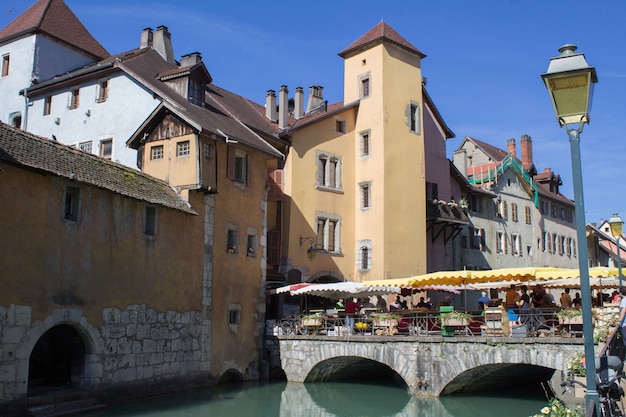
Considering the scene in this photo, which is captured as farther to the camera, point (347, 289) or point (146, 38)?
point (146, 38)

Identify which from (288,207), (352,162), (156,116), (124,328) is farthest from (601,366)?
(352,162)

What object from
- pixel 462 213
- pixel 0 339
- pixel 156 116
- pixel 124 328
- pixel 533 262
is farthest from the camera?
pixel 533 262

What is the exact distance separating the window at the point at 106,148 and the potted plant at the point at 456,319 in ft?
48.8

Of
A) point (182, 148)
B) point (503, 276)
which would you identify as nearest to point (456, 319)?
point (503, 276)

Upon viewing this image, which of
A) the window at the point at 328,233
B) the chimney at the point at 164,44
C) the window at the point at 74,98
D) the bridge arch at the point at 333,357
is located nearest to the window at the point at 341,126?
the window at the point at 328,233

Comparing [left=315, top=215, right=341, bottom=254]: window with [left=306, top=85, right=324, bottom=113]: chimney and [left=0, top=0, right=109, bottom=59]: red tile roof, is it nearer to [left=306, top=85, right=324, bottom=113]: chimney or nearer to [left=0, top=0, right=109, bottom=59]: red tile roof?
[left=306, top=85, right=324, bottom=113]: chimney

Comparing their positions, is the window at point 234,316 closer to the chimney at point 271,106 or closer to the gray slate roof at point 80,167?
the gray slate roof at point 80,167

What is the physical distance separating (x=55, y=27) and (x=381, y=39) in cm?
1562

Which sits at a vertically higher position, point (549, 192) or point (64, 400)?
point (549, 192)

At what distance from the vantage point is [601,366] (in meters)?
7.52

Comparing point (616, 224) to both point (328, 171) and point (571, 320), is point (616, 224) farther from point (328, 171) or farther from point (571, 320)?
point (328, 171)

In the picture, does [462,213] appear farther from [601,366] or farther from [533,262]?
[601,366]

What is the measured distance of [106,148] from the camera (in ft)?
88.4

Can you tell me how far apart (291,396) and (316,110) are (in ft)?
54.1
